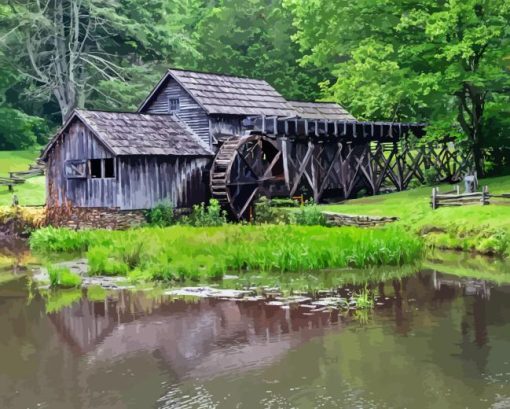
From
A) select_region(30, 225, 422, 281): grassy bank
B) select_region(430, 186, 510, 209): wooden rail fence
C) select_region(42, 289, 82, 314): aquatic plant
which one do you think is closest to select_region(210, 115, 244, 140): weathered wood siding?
select_region(430, 186, 510, 209): wooden rail fence

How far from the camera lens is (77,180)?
31484 mm

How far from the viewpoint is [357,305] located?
15.1 metres

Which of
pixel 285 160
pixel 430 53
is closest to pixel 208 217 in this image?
pixel 285 160

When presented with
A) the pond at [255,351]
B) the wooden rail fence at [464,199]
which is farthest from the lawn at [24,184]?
the pond at [255,351]

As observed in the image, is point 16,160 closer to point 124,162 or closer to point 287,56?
point 287,56

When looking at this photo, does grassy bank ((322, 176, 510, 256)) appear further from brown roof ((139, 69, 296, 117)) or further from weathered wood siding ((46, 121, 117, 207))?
weathered wood siding ((46, 121, 117, 207))

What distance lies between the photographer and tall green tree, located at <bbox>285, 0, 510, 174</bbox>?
30172mm

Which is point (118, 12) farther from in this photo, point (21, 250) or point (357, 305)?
point (357, 305)

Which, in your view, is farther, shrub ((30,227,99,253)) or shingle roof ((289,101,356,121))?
shingle roof ((289,101,356,121))

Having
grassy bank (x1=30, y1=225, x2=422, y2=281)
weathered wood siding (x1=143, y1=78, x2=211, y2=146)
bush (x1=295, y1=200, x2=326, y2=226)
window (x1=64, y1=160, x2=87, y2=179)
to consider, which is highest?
weathered wood siding (x1=143, y1=78, x2=211, y2=146)

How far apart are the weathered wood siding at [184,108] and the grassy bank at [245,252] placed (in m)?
11.2

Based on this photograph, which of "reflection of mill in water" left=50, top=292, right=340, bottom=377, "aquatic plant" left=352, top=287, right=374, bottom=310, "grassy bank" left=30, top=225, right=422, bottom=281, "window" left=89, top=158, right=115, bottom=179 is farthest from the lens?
"window" left=89, top=158, right=115, bottom=179

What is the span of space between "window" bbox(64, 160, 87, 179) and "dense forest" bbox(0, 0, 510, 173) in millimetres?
11874

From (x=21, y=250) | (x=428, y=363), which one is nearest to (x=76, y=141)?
(x=21, y=250)
